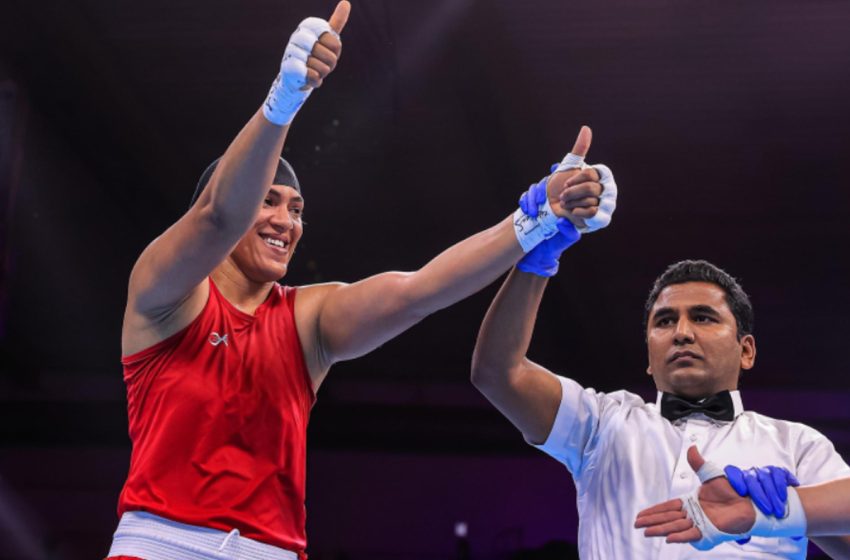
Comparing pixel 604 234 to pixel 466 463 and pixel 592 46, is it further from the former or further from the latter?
pixel 466 463

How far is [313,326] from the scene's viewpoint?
196 cm

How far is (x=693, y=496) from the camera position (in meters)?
1.87

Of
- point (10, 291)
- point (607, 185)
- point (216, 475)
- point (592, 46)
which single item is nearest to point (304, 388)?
point (216, 475)

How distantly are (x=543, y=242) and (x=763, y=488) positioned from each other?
667 mm

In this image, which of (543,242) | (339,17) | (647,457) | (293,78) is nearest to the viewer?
(293,78)

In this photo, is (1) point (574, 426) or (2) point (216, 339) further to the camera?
(1) point (574, 426)

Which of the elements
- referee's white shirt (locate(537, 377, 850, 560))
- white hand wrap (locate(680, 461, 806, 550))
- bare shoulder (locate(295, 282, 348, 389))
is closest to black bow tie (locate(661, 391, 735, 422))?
referee's white shirt (locate(537, 377, 850, 560))

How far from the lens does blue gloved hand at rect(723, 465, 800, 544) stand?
1.83 metres

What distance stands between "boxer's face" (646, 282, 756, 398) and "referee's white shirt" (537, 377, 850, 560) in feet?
0.23

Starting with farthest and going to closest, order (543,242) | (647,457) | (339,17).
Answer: (647,457), (543,242), (339,17)

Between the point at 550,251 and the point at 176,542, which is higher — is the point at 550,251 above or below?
above

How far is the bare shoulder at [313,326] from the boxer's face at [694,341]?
91cm

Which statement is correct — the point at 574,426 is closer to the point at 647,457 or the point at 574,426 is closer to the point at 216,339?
the point at 647,457

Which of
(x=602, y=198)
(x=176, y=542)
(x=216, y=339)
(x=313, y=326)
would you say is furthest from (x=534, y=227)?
(x=176, y=542)
